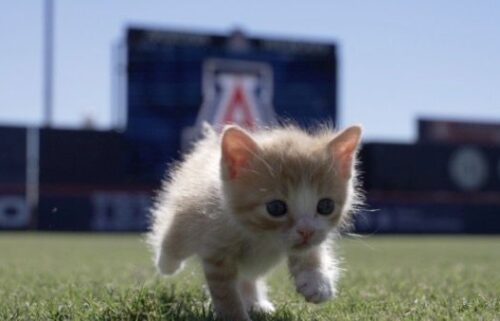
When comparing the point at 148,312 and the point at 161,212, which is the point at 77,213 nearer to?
the point at 161,212

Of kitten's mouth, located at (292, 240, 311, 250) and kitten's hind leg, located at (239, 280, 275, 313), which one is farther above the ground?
kitten's mouth, located at (292, 240, 311, 250)

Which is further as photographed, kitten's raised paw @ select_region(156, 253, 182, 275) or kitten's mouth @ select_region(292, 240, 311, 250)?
kitten's raised paw @ select_region(156, 253, 182, 275)

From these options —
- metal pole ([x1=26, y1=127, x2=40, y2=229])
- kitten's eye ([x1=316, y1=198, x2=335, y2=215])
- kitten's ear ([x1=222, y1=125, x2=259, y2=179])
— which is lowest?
metal pole ([x1=26, y1=127, x2=40, y2=229])

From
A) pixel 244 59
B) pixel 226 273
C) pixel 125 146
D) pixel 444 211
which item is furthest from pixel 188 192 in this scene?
pixel 444 211

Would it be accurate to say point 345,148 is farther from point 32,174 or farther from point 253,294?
point 32,174

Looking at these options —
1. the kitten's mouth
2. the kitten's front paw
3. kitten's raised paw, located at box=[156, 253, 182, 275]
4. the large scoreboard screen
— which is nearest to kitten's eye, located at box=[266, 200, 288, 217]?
the kitten's mouth

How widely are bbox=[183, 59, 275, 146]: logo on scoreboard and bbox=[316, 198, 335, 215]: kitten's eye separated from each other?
16032 millimetres

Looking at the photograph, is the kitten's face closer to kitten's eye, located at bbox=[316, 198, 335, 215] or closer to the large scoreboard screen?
kitten's eye, located at bbox=[316, 198, 335, 215]

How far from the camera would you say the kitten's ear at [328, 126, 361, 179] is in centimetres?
336

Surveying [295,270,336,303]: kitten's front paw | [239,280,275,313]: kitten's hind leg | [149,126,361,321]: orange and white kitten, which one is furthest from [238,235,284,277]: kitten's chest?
[239,280,275,313]: kitten's hind leg

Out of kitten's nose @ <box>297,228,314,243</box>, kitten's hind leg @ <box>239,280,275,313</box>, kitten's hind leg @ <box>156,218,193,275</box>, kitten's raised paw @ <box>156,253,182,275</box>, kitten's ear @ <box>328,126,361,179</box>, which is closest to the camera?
kitten's nose @ <box>297,228,314,243</box>

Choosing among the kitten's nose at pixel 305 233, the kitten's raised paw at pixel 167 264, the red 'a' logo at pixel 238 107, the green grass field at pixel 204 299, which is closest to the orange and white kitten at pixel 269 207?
the kitten's nose at pixel 305 233

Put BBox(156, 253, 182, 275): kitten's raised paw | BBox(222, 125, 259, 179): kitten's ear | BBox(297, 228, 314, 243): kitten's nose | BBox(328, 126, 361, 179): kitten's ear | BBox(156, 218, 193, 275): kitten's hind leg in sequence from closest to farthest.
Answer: BBox(297, 228, 314, 243): kitten's nose
BBox(222, 125, 259, 179): kitten's ear
BBox(328, 126, 361, 179): kitten's ear
BBox(156, 218, 193, 275): kitten's hind leg
BBox(156, 253, 182, 275): kitten's raised paw

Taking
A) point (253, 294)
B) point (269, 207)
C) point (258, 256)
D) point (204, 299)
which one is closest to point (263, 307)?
point (253, 294)
